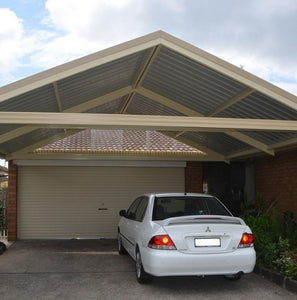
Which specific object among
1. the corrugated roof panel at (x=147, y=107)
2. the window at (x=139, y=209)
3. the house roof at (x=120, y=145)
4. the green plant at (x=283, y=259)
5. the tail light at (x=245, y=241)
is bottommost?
the green plant at (x=283, y=259)

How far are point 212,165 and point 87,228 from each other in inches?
179

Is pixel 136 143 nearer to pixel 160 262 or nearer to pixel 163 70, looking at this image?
pixel 163 70

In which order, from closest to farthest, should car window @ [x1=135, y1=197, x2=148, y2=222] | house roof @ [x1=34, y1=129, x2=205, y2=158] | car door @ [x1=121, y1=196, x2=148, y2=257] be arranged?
car door @ [x1=121, y1=196, x2=148, y2=257] < car window @ [x1=135, y1=197, x2=148, y2=222] < house roof @ [x1=34, y1=129, x2=205, y2=158]

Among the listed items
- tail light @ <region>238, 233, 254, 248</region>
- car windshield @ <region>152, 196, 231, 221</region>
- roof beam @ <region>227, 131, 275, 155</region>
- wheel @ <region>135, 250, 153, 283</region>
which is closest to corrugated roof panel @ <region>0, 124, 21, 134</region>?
car windshield @ <region>152, 196, 231, 221</region>

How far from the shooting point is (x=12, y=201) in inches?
502

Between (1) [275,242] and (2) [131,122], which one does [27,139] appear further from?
(1) [275,242]

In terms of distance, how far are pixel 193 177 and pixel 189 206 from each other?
611 cm

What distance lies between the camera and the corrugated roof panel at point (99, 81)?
714 centimetres

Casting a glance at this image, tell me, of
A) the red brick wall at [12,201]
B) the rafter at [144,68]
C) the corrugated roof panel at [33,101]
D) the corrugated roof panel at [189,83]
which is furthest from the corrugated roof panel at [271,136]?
the red brick wall at [12,201]

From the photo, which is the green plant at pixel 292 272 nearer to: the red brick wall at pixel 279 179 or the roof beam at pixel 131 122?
the roof beam at pixel 131 122

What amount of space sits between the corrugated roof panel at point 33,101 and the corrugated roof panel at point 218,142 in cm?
446

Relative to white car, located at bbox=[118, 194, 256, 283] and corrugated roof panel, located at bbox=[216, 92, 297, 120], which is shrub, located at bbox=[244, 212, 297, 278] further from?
corrugated roof panel, located at bbox=[216, 92, 297, 120]

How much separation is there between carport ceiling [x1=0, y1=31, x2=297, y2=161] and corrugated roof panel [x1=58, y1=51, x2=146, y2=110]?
0.8 inches

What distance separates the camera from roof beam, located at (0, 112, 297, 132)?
6.22 m
